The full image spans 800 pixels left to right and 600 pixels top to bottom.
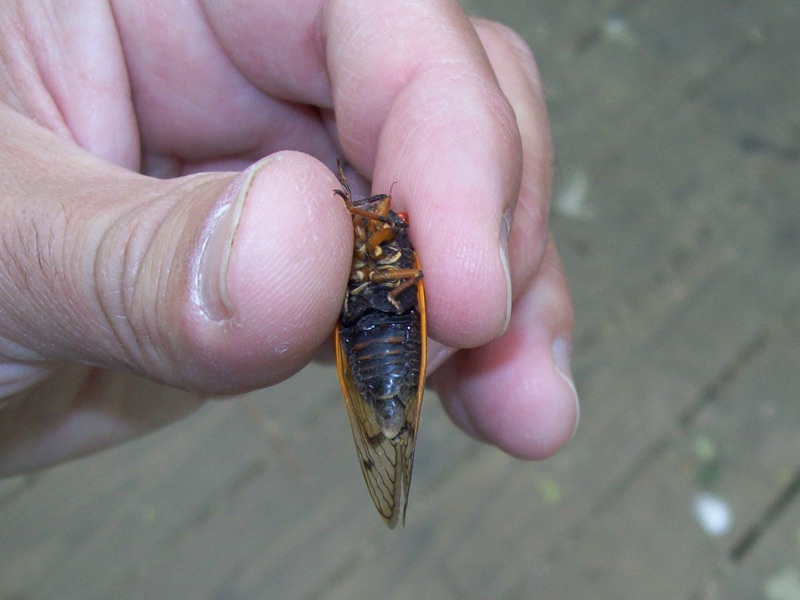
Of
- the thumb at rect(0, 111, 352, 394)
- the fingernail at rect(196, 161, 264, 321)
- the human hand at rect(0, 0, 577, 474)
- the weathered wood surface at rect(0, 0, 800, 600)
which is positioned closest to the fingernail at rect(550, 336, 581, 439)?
the human hand at rect(0, 0, 577, 474)

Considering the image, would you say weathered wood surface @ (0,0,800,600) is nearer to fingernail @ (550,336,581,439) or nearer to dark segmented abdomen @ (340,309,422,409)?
fingernail @ (550,336,581,439)

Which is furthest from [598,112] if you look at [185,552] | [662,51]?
[185,552]

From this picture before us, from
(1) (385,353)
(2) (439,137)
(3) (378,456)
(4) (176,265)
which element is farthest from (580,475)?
(4) (176,265)

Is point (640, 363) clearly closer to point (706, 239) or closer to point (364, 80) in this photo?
point (706, 239)

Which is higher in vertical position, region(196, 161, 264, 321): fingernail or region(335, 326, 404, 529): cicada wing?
region(196, 161, 264, 321): fingernail

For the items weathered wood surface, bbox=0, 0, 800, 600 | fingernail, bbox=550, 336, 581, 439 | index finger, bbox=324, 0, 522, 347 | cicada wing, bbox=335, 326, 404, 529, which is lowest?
weathered wood surface, bbox=0, 0, 800, 600

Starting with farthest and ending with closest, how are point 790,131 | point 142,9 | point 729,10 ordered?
point 729,10 < point 790,131 < point 142,9

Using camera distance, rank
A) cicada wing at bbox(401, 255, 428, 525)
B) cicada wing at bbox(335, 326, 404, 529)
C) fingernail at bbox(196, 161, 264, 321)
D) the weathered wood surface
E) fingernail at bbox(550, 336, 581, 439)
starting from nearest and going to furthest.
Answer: fingernail at bbox(196, 161, 264, 321), cicada wing at bbox(401, 255, 428, 525), cicada wing at bbox(335, 326, 404, 529), fingernail at bbox(550, 336, 581, 439), the weathered wood surface
